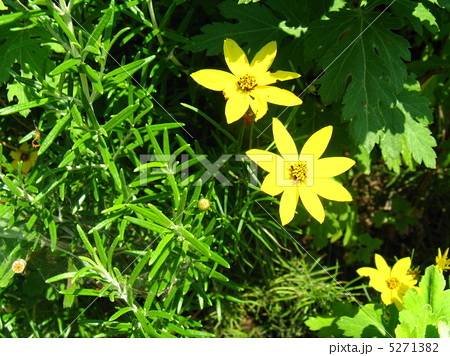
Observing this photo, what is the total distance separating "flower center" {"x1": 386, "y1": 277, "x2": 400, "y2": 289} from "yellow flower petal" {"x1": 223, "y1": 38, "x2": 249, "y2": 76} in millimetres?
851

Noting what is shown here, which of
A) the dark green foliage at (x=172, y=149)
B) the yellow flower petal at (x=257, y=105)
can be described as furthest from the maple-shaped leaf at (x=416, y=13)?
the yellow flower petal at (x=257, y=105)

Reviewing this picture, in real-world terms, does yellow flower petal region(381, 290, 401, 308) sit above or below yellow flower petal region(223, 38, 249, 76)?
below


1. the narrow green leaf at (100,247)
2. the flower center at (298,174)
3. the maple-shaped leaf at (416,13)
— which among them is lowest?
the narrow green leaf at (100,247)

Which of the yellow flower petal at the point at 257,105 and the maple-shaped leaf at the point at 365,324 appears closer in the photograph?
the yellow flower petal at the point at 257,105

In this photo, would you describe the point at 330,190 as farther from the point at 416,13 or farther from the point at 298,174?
the point at 416,13

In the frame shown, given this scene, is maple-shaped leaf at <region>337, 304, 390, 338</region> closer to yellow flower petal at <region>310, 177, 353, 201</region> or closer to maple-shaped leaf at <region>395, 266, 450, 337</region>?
maple-shaped leaf at <region>395, 266, 450, 337</region>

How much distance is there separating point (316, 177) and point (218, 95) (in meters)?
0.63

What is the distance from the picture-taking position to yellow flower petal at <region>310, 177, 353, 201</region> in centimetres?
123

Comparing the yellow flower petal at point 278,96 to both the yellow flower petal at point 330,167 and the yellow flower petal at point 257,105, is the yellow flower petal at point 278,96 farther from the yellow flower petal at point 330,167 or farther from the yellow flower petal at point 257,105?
the yellow flower petal at point 330,167

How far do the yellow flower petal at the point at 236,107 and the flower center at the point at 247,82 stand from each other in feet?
0.10

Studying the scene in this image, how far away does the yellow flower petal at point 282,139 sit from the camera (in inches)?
49.0

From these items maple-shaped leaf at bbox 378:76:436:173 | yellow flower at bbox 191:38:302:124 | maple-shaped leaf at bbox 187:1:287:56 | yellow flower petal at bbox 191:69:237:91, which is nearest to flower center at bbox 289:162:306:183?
yellow flower at bbox 191:38:302:124

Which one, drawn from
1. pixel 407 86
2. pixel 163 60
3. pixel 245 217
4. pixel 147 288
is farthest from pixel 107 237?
pixel 407 86
